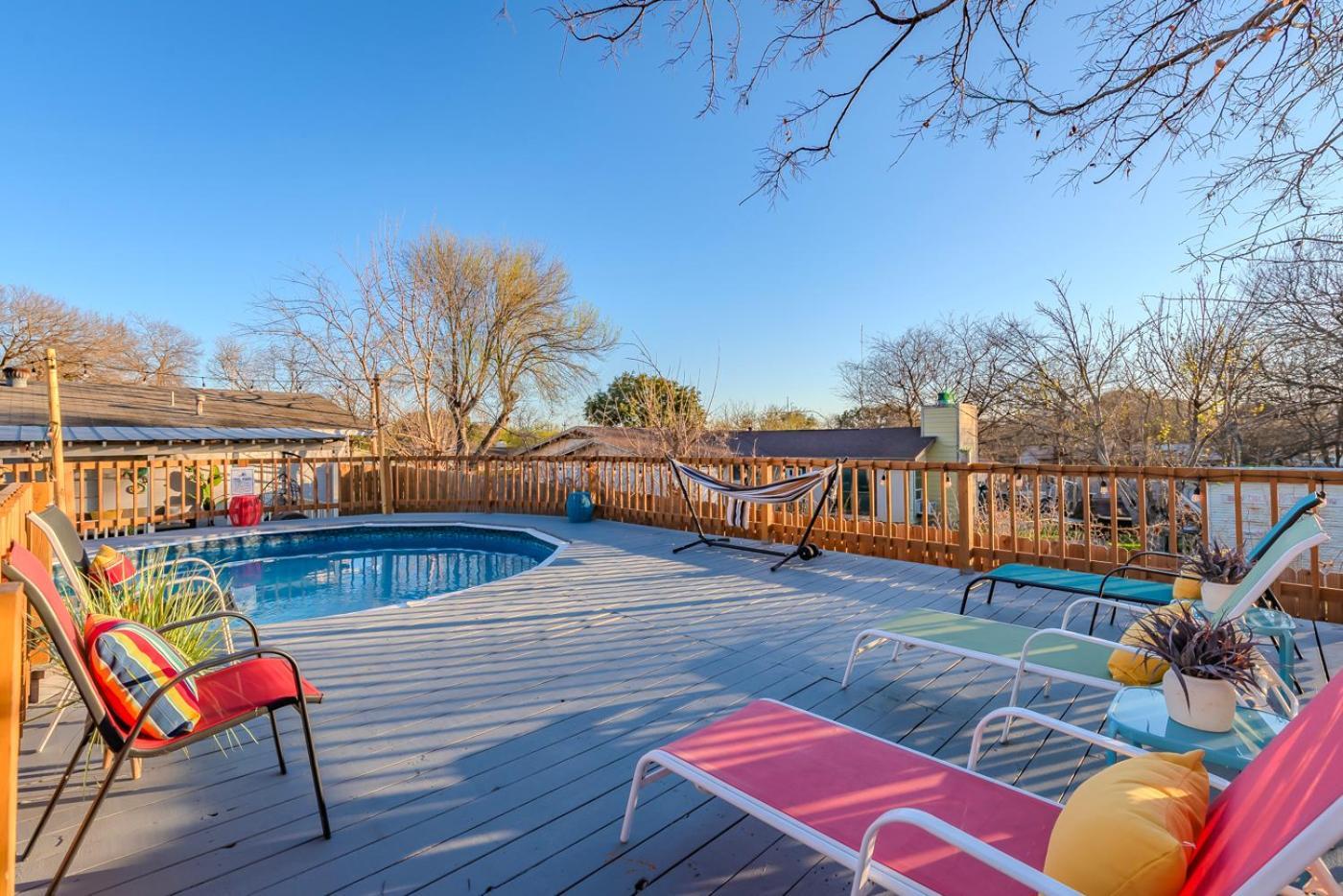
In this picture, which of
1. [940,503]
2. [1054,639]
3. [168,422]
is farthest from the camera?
[168,422]

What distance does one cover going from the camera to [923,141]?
3779 millimetres

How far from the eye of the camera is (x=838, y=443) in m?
17.3

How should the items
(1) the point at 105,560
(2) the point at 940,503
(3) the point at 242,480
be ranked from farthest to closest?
(3) the point at 242,480
(2) the point at 940,503
(1) the point at 105,560

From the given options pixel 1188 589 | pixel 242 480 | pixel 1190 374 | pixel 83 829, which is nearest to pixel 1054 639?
pixel 1188 589

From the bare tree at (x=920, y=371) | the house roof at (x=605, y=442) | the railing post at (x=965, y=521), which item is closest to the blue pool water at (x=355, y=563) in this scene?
the house roof at (x=605, y=442)

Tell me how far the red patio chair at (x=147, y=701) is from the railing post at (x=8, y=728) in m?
0.12

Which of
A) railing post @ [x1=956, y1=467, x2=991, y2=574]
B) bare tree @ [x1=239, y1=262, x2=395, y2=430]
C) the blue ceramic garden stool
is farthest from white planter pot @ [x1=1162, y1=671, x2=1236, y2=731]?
bare tree @ [x1=239, y1=262, x2=395, y2=430]

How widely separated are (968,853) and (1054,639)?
2.03 meters

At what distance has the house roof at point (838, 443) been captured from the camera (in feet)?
54.5

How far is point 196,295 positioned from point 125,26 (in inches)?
490

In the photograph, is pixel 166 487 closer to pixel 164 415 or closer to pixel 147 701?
pixel 164 415

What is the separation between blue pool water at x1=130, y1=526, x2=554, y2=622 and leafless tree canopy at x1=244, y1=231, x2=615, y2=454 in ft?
19.7

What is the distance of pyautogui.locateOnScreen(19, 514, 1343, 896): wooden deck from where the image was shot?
1726mm

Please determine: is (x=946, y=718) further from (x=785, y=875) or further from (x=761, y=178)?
(x=761, y=178)
